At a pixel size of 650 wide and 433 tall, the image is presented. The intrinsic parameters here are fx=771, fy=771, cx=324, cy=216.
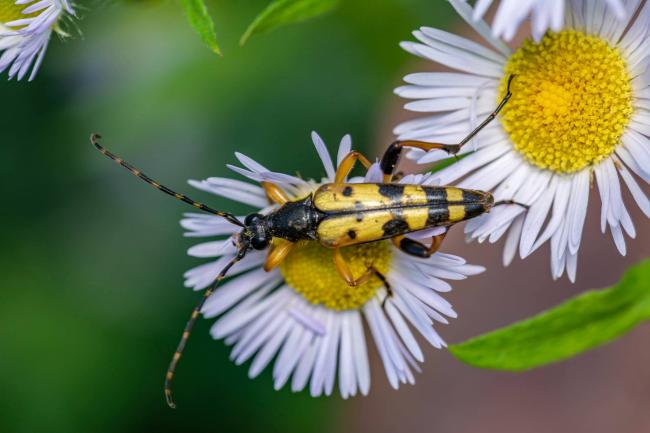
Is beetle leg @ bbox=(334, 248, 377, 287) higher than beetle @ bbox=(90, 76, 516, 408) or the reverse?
the reverse

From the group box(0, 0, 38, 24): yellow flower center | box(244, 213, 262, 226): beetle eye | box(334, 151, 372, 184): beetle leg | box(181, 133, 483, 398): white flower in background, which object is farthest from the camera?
box(244, 213, 262, 226): beetle eye

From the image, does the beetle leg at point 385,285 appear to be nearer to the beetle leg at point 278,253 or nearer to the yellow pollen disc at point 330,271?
the yellow pollen disc at point 330,271

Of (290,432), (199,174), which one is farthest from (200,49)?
(290,432)

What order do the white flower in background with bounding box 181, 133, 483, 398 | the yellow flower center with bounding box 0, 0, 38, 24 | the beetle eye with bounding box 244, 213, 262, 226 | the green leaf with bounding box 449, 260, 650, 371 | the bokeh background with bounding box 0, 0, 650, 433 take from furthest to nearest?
1. the bokeh background with bounding box 0, 0, 650, 433
2. the beetle eye with bounding box 244, 213, 262, 226
3. the white flower in background with bounding box 181, 133, 483, 398
4. the yellow flower center with bounding box 0, 0, 38, 24
5. the green leaf with bounding box 449, 260, 650, 371

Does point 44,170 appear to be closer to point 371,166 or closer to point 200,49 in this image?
point 200,49

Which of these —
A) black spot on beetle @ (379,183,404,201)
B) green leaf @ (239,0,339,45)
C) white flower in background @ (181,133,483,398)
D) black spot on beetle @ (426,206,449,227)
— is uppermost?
green leaf @ (239,0,339,45)

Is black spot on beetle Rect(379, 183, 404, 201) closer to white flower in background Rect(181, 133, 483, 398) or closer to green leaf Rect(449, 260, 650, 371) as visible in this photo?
white flower in background Rect(181, 133, 483, 398)

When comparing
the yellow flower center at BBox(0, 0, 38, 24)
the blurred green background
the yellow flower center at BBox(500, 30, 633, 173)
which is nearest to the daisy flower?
the yellow flower center at BBox(500, 30, 633, 173)
